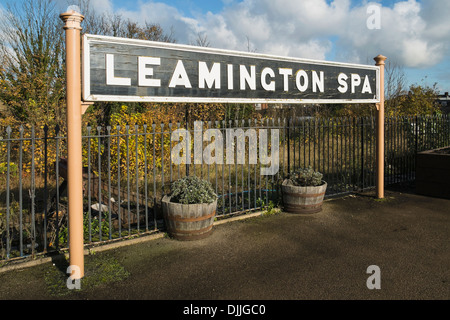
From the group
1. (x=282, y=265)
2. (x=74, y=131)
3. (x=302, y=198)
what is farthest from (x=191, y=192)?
(x=302, y=198)

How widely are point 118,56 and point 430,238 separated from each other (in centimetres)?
519

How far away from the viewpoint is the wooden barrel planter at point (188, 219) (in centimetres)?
488

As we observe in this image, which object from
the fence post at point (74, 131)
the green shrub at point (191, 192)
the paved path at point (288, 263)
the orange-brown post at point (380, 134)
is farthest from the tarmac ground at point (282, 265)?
the orange-brown post at point (380, 134)

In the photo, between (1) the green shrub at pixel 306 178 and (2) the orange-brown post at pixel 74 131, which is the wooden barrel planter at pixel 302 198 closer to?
(1) the green shrub at pixel 306 178

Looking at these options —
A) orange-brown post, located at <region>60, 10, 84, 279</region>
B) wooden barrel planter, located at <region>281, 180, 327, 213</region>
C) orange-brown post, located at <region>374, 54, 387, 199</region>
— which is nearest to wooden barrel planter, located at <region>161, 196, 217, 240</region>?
orange-brown post, located at <region>60, 10, 84, 279</region>

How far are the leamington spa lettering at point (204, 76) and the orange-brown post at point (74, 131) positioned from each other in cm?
12

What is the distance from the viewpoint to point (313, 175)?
6.55 metres

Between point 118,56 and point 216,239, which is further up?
point 118,56

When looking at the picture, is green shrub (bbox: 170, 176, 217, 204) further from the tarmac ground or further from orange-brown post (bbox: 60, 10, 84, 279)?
orange-brown post (bbox: 60, 10, 84, 279)

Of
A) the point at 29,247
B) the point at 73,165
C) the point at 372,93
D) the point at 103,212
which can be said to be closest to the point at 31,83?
the point at 103,212

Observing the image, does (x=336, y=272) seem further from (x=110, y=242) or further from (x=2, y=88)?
(x=2, y=88)

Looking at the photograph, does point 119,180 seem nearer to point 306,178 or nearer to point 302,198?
point 302,198

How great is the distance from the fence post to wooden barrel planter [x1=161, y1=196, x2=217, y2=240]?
1.38 meters

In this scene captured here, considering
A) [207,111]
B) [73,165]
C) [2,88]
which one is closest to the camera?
[73,165]
